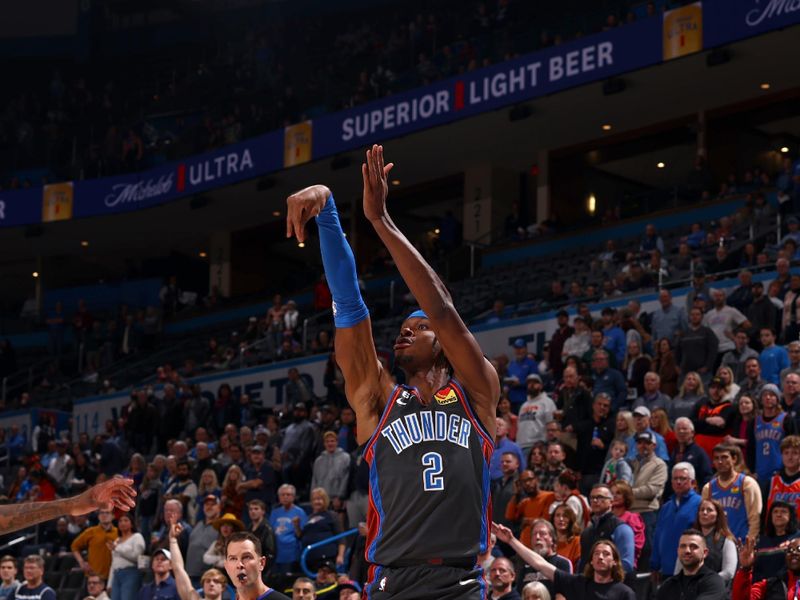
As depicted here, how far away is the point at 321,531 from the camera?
13.5m

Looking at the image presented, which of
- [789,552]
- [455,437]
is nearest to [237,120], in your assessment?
[789,552]

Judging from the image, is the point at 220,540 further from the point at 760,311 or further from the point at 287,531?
the point at 760,311

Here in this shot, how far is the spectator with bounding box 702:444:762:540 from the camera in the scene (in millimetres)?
10617

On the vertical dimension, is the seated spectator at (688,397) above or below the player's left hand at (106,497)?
above

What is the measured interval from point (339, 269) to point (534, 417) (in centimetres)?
947

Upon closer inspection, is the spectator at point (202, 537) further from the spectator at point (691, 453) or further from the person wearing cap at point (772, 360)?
the person wearing cap at point (772, 360)

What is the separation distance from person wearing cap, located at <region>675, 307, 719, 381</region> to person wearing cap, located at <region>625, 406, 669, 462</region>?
1901 mm

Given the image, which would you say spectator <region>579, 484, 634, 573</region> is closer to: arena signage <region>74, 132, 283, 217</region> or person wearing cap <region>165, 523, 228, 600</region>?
person wearing cap <region>165, 523, 228, 600</region>

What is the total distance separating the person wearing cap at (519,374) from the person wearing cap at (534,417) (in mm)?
1447

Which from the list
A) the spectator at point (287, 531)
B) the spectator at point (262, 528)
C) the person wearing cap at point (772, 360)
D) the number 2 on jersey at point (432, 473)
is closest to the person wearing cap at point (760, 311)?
the person wearing cap at point (772, 360)

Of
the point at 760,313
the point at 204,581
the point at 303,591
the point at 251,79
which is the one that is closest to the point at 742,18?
the point at 760,313

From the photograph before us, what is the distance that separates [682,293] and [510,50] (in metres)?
8.53

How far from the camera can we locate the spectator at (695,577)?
30.9 feet

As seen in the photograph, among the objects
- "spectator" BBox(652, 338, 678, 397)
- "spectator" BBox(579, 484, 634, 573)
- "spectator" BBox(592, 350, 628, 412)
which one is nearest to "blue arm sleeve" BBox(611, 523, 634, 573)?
"spectator" BBox(579, 484, 634, 573)
